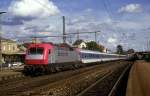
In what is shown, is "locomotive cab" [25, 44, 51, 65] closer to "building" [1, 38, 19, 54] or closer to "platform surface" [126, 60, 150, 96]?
"platform surface" [126, 60, 150, 96]

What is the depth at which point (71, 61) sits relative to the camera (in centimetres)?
5225

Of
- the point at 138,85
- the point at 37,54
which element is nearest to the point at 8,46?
the point at 37,54

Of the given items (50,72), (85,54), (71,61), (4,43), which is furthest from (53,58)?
(4,43)

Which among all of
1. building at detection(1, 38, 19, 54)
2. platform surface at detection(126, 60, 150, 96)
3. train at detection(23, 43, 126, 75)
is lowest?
platform surface at detection(126, 60, 150, 96)

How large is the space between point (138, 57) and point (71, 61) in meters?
85.5

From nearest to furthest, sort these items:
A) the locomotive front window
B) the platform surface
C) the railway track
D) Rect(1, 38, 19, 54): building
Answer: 1. the platform surface
2. the railway track
3. the locomotive front window
4. Rect(1, 38, 19, 54): building

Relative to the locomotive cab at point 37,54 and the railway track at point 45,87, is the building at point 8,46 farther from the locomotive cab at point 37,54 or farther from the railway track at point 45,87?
the railway track at point 45,87

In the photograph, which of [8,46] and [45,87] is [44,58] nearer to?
[45,87]

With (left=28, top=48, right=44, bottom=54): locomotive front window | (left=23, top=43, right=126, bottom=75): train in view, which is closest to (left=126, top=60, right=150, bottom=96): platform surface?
(left=23, top=43, right=126, bottom=75): train

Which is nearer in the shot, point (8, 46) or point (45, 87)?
point (45, 87)

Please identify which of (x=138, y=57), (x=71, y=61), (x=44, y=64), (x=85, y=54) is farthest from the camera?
(x=138, y=57)

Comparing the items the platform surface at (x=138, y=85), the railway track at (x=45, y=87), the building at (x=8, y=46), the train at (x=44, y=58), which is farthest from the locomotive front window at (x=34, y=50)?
the building at (x=8, y=46)

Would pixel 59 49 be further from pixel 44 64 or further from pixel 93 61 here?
pixel 93 61

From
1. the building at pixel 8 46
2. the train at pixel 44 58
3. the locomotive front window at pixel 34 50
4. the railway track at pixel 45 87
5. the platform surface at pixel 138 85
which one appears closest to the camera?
the platform surface at pixel 138 85
